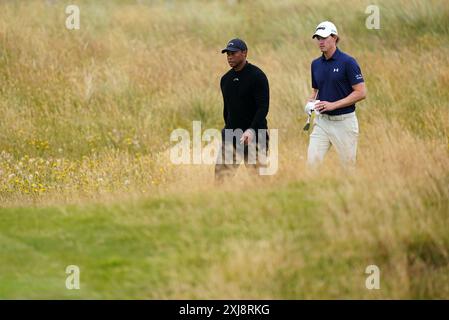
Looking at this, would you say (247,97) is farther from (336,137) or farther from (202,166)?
(202,166)

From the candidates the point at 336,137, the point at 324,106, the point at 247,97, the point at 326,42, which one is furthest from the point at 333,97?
the point at 247,97

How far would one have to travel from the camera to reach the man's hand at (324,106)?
36.2 feet

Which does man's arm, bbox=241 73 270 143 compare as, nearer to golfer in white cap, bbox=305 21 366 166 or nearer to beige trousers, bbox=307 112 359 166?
golfer in white cap, bbox=305 21 366 166

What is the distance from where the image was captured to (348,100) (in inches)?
433

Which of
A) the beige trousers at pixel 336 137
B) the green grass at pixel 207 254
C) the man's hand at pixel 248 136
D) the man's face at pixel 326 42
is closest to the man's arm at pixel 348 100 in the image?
the beige trousers at pixel 336 137

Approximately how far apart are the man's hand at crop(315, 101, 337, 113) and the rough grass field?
61 cm

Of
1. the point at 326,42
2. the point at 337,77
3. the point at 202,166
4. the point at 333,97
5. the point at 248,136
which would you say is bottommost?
the point at 248,136

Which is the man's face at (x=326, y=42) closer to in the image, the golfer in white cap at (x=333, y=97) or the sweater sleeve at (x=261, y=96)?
the golfer in white cap at (x=333, y=97)

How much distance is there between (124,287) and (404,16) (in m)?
13.6

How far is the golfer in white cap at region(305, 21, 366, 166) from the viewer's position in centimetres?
1106

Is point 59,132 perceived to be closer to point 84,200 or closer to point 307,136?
point 307,136

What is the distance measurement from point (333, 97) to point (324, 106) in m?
0.19

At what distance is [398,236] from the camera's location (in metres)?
8.56

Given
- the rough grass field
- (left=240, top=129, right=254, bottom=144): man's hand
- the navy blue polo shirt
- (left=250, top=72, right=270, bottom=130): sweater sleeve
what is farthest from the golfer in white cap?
(left=240, top=129, right=254, bottom=144): man's hand
